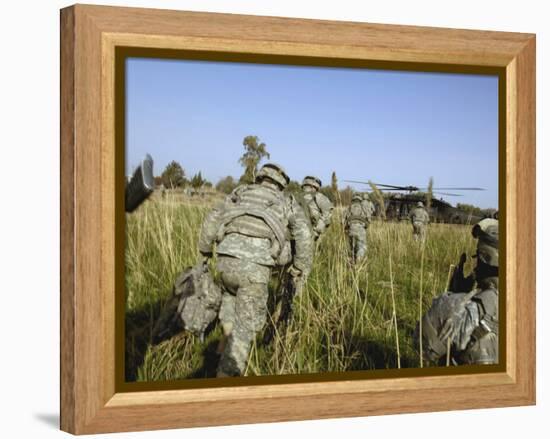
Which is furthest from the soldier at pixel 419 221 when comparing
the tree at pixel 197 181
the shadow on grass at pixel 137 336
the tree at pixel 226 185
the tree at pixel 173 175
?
the shadow on grass at pixel 137 336

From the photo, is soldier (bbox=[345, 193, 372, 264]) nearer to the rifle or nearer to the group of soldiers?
the group of soldiers

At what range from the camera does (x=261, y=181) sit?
7.52 m

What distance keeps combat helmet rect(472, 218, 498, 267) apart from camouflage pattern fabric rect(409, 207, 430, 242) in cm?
34

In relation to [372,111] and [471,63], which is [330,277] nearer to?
[372,111]

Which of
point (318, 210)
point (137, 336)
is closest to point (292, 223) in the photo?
point (318, 210)

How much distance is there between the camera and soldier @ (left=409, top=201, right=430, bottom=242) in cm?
794

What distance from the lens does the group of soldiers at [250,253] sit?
742 cm

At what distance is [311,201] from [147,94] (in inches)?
46.1

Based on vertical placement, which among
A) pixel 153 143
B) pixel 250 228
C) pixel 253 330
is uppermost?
pixel 153 143

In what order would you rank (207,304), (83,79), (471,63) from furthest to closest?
1. (471,63)
2. (207,304)
3. (83,79)

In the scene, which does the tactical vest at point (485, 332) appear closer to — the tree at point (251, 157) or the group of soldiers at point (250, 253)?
the group of soldiers at point (250, 253)

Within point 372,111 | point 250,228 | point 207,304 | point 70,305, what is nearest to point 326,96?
point 372,111

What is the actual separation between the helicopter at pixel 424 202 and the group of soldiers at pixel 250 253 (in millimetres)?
148

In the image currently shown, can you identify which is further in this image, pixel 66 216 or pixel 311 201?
pixel 311 201
